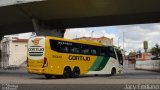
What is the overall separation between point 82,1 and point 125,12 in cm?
469

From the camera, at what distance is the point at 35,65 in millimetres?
28156

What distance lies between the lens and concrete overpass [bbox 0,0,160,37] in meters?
35.6

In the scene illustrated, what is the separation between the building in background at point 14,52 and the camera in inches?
4097

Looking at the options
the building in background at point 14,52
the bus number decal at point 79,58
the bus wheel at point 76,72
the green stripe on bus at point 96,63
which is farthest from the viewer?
the building in background at point 14,52

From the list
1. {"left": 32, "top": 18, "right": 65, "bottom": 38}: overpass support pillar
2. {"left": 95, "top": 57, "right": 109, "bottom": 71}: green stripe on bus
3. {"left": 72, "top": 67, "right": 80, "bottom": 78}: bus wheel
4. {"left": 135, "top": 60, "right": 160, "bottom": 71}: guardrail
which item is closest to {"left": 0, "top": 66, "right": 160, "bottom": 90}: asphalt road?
{"left": 72, "top": 67, "right": 80, "bottom": 78}: bus wheel

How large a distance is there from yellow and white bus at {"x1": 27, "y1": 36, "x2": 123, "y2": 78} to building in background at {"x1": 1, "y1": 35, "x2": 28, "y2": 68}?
237ft

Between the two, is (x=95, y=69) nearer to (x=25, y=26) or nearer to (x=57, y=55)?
(x=57, y=55)

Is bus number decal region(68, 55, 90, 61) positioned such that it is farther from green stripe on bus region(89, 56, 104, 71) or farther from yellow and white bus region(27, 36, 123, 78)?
green stripe on bus region(89, 56, 104, 71)

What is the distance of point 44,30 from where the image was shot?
1711 inches

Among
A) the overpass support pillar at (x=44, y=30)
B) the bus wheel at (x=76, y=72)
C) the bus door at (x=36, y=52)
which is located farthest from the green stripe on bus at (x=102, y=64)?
the overpass support pillar at (x=44, y=30)

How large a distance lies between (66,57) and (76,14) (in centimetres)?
1051

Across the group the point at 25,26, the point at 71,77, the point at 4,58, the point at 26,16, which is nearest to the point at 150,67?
the point at 25,26

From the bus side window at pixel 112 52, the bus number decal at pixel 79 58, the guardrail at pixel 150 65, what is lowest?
the guardrail at pixel 150 65

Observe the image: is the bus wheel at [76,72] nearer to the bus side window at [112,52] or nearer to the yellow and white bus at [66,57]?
the yellow and white bus at [66,57]
